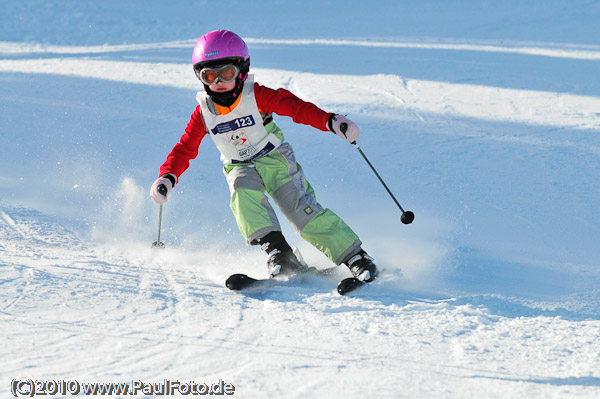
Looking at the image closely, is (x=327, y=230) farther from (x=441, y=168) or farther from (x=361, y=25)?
(x=361, y=25)

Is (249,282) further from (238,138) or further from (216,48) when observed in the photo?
(216,48)

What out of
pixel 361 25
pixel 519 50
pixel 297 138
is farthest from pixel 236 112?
pixel 361 25

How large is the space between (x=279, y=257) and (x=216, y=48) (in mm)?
1208

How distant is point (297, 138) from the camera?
22.4 ft

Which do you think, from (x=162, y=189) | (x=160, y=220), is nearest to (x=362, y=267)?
(x=162, y=189)

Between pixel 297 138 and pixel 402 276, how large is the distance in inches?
131

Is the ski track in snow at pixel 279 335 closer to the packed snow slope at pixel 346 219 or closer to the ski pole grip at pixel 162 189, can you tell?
the packed snow slope at pixel 346 219

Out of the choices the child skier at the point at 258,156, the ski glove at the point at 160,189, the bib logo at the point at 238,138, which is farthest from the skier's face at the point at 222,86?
the ski glove at the point at 160,189

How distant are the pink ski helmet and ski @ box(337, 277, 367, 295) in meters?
1.40

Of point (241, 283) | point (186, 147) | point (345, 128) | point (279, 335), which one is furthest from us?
point (186, 147)

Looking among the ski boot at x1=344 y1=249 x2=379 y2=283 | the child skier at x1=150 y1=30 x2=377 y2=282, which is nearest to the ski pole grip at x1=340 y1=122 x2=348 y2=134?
the child skier at x1=150 y1=30 x2=377 y2=282

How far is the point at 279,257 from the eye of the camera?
366cm

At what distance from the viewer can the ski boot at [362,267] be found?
3592 mm

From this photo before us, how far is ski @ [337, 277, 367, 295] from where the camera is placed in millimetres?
3398
